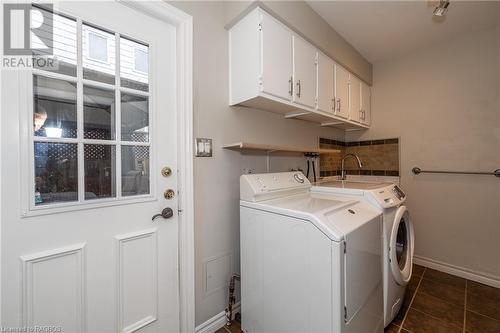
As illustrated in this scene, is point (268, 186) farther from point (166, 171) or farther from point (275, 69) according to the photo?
point (275, 69)

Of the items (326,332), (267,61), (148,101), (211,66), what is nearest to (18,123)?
(148,101)

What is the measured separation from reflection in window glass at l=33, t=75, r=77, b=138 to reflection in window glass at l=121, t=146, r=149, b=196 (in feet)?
0.85

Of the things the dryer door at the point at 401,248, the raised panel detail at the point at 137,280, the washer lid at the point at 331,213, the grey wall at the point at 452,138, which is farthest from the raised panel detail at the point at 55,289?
the grey wall at the point at 452,138

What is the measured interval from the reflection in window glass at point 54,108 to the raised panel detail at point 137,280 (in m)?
0.60

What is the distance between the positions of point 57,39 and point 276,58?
119 centimetres

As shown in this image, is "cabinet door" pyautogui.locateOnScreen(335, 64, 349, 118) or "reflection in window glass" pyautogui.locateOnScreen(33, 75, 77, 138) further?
"cabinet door" pyautogui.locateOnScreen(335, 64, 349, 118)

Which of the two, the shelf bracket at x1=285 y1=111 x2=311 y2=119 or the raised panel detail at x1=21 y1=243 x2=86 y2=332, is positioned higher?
the shelf bracket at x1=285 y1=111 x2=311 y2=119

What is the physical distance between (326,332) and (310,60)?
1.84 metres

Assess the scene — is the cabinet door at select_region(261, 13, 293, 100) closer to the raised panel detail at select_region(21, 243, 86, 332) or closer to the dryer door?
the dryer door

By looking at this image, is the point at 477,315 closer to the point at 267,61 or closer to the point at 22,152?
the point at 267,61

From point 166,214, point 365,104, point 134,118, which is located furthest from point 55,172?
point 365,104

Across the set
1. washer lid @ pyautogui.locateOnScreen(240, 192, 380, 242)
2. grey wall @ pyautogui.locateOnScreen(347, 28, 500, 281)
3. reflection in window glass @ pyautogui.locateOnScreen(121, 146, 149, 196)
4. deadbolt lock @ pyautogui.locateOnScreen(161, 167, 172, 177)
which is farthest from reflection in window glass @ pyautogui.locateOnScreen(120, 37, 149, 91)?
grey wall @ pyautogui.locateOnScreen(347, 28, 500, 281)

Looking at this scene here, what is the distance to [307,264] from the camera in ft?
3.66

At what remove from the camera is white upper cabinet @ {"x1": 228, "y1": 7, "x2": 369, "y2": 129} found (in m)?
1.42
